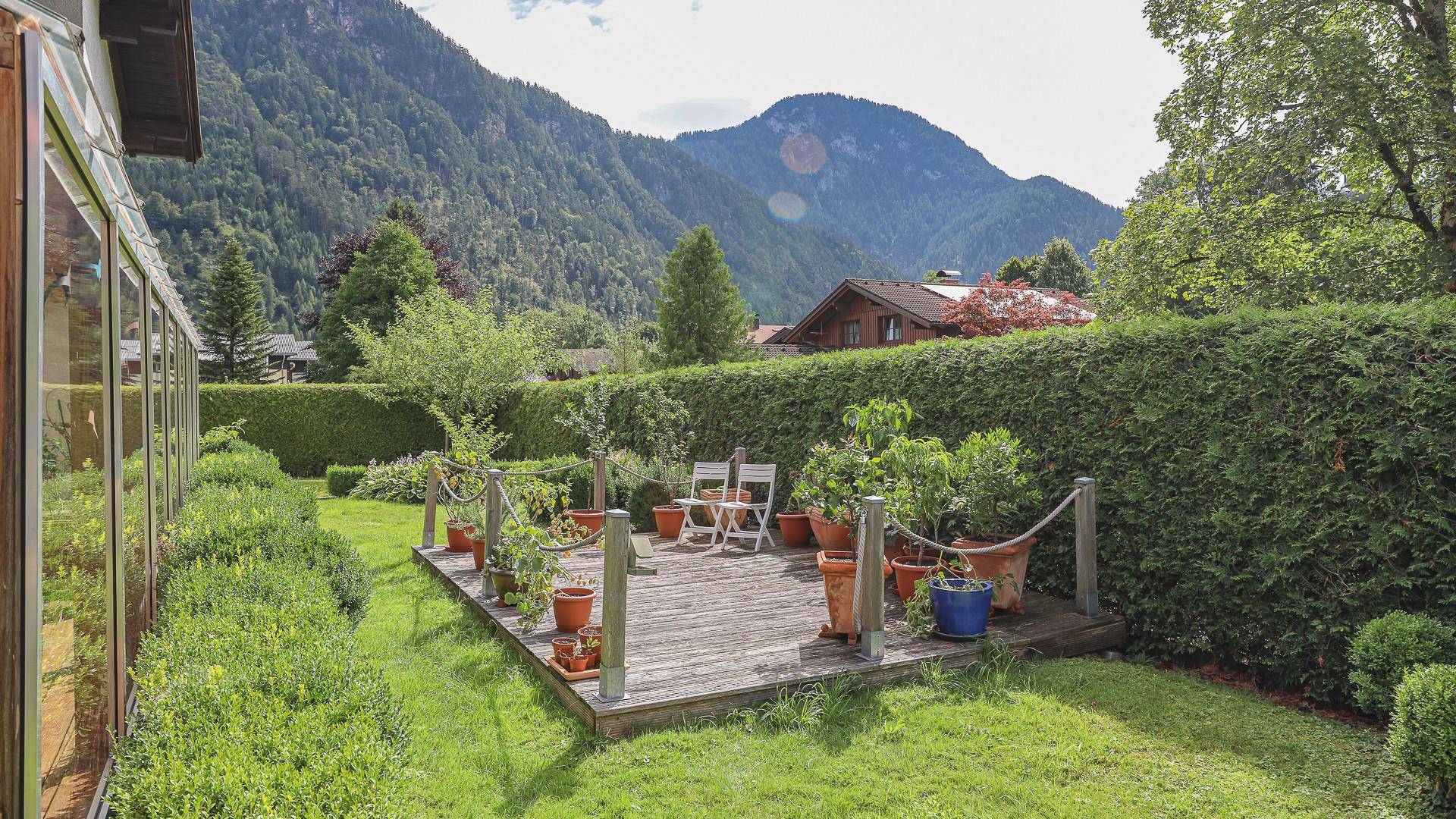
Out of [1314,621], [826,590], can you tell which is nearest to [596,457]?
[826,590]

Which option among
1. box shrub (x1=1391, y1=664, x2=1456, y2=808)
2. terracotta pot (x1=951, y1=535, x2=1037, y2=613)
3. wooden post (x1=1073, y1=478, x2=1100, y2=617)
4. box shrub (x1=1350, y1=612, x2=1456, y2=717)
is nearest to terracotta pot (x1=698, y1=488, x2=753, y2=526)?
terracotta pot (x1=951, y1=535, x2=1037, y2=613)

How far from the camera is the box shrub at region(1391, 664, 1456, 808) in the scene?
3229 millimetres

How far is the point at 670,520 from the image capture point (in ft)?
32.7

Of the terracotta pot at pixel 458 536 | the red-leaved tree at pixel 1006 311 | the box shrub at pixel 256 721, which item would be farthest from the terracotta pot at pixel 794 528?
the red-leaved tree at pixel 1006 311

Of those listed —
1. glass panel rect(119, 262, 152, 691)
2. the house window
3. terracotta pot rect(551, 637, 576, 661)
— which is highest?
the house window

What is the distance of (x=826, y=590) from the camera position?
551 cm

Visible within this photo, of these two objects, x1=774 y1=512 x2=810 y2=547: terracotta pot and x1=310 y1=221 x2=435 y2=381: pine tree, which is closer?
x1=774 y1=512 x2=810 y2=547: terracotta pot

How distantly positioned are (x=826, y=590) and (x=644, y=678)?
58.5 inches

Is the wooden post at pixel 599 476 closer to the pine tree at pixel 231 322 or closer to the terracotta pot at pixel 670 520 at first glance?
the terracotta pot at pixel 670 520

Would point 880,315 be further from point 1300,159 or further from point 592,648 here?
point 592,648

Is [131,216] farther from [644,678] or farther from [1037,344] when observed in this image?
[1037,344]

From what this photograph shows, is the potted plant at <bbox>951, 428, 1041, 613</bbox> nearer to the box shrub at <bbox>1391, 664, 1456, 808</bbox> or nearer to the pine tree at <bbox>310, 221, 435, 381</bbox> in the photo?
the box shrub at <bbox>1391, 664, 1456, 808</bbox>

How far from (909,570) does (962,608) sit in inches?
27.5

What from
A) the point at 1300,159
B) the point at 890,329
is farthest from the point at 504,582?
the point at 890,329
